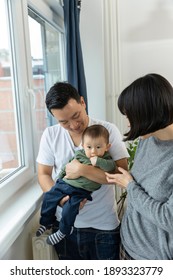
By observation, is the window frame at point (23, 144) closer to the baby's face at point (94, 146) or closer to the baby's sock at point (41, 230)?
the baby's sock at point (41, 230)

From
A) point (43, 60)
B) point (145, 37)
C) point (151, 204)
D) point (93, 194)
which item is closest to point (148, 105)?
point (151, 204)

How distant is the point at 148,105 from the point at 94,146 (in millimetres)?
374

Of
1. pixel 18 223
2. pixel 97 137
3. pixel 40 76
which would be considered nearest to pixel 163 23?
pixel 40 76

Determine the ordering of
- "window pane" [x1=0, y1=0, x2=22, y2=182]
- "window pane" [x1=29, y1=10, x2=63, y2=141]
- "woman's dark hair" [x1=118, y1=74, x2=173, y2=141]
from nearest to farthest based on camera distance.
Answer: "woman's dark hair" [x1=118, y1=74, x2=173, y2=141], "window pane" [x1=0, y1=0, x2=22, y2=182], "window pane" [x1=29, y1=10, x2=63, y2=141]

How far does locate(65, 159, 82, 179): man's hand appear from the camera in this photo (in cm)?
123

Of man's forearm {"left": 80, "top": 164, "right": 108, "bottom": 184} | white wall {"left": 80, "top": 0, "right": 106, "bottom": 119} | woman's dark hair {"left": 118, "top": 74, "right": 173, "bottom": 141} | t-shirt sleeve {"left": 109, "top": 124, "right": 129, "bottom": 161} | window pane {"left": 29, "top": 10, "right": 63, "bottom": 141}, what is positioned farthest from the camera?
white wall {"left": 80, "top": 0, "right": 106, "bottom": 119}

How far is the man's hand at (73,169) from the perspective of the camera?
4.04 ft

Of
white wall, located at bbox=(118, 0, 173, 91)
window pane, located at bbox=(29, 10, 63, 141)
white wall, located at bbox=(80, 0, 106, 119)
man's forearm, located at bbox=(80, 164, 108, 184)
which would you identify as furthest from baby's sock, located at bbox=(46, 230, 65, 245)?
white wall, located at bbox=(118, 0, 173, 91)

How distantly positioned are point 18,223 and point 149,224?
1.83 feet

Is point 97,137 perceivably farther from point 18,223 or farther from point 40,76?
point 40,76

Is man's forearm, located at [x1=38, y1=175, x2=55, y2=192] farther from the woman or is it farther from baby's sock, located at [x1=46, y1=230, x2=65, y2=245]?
the woman

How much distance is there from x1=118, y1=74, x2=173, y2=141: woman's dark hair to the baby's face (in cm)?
26

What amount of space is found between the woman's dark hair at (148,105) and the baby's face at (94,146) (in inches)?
10.4

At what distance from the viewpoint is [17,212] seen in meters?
1.30
